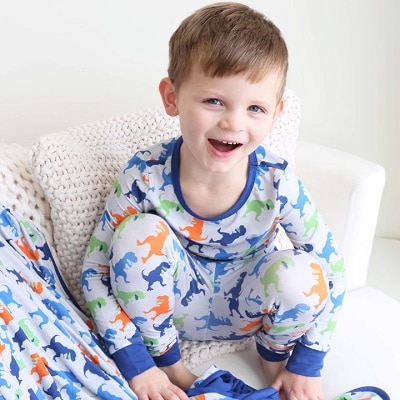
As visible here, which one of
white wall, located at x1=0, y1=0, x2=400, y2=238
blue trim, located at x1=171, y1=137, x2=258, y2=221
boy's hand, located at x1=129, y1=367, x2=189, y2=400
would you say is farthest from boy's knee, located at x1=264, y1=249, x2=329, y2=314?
white wall, located at x1=0, y1=0, x2=400, y2=238

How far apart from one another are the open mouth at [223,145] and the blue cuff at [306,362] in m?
0.36

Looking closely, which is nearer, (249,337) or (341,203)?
(249,337)

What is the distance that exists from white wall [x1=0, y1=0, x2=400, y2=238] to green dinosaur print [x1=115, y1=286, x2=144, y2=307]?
1.65 feet

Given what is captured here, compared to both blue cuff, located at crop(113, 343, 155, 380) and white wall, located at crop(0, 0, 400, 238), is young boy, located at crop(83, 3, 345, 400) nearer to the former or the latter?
blue cuff, located at crop(113, 343, 155, 380)

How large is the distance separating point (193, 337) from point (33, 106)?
576mm

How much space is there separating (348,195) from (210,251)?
367mm

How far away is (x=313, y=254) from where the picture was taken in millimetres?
1391

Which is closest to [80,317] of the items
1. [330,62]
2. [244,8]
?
A: [244,8]

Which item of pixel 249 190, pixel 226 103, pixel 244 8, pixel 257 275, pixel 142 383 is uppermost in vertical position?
pixel 244 8

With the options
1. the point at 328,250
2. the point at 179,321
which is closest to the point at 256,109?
the point at 328,250

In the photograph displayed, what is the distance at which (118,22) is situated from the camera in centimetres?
169

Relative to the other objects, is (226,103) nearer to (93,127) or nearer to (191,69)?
(191,69)

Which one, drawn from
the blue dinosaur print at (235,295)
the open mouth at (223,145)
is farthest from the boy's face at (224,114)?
the blue dinosaur print at (235,295)

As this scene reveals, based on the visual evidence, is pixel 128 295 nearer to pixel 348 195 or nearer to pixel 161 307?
pixel 161 307
